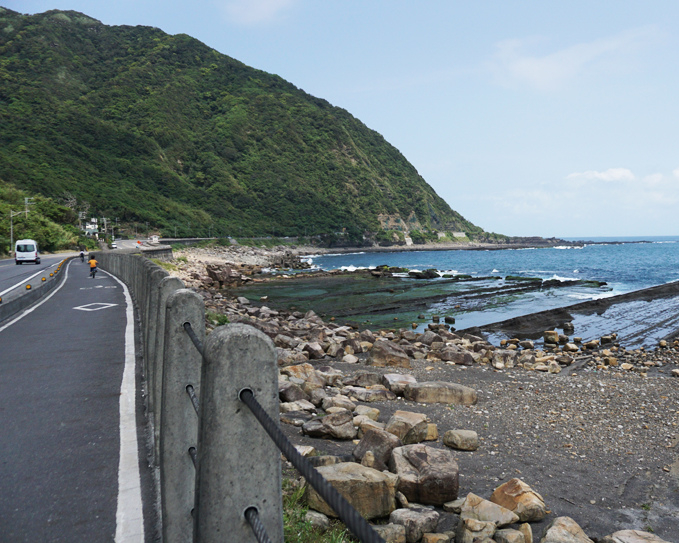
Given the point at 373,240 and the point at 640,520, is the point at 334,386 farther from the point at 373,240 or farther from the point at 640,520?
the point at 373,240

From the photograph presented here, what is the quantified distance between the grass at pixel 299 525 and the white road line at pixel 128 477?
1055mm

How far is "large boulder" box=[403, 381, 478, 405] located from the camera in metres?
9.95

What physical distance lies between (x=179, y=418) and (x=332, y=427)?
14.5 ft

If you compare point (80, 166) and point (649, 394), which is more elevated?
point (80, 166)

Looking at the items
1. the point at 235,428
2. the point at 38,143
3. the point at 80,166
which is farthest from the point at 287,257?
the point at 235,428

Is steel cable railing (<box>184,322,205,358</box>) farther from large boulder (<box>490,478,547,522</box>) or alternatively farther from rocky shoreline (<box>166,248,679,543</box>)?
large boulder (<box>490,478,547,522</box>)

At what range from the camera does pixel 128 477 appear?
4.14 meters

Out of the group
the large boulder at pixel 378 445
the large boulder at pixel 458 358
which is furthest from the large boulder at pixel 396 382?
the large boulder at pixel 458 358

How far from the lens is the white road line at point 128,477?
3.35m

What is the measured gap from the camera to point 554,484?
6.76 meters

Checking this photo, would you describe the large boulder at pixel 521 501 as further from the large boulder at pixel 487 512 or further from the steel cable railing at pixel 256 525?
the steel cable railing at pixel 256 525

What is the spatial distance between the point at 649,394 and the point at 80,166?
129 meters

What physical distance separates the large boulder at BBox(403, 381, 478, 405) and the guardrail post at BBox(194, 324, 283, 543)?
8.51 metres

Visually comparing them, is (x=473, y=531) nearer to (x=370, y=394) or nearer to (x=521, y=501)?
(x=521, y=501)
